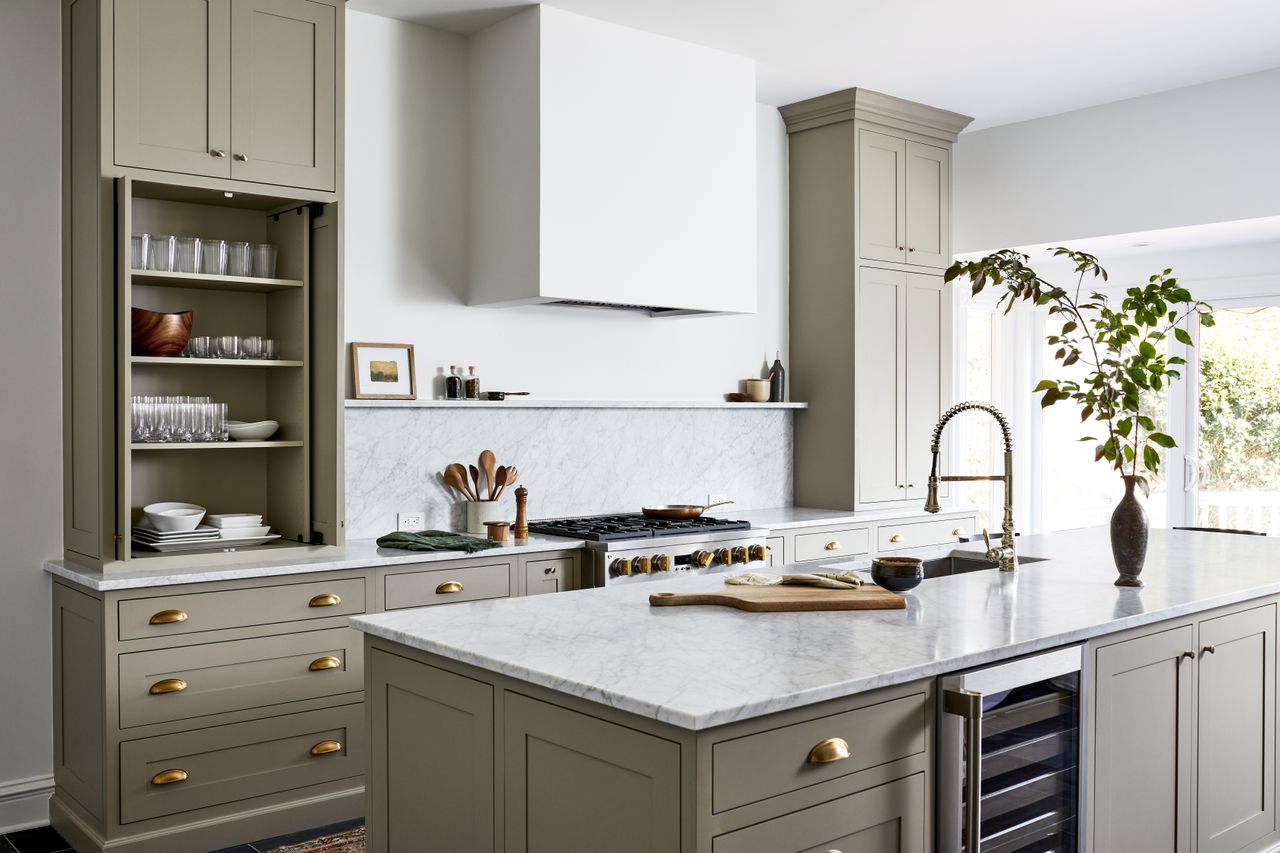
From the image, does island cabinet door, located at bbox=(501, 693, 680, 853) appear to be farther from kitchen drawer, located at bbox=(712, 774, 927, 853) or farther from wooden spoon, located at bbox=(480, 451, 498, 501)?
wooden spoon, located at bbox=(480, 451, 498, 501)

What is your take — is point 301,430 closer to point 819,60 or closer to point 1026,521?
point 819,60

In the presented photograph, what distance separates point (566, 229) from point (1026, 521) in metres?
4.22

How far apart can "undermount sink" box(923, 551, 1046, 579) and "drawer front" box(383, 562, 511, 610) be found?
5.18 feet

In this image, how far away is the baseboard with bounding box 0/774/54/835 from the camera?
12.6ft

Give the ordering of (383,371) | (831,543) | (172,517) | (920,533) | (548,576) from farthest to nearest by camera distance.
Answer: (920,533) < (831,543) < (383,371) < (548,576) < (172,517)

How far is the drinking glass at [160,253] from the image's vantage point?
3721mm

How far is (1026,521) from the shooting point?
7348 mm

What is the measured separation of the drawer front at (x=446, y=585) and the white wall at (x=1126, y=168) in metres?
3.81

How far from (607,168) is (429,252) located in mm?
847

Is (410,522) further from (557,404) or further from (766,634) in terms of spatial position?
(766,634)

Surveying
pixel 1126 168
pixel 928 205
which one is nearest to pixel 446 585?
pixel 928 205

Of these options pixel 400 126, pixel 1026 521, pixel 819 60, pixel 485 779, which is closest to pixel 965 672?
pixel 485 779

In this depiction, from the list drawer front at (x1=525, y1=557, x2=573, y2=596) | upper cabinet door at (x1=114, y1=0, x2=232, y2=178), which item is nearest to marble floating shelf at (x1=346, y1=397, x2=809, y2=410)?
drawer front at (x1=525, y1=557, x2=573, y2=596)

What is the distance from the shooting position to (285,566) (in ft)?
12.3
